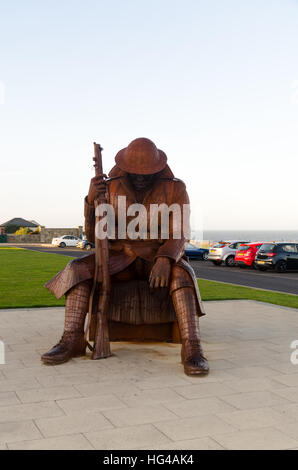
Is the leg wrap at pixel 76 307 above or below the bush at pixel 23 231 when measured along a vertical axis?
below

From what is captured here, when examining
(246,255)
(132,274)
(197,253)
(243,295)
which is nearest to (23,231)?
(197,253)

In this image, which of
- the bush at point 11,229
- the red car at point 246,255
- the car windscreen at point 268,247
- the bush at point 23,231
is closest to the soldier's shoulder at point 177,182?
the car windscreen at point 268,247

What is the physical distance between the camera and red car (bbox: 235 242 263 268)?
22547 mm

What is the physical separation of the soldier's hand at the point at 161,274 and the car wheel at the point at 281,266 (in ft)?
54.5

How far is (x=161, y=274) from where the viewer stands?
497 cm

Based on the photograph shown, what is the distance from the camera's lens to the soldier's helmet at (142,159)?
550 cm

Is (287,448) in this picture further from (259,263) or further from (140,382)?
(259,263)

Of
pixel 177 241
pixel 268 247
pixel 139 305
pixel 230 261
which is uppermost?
pixel 177 241

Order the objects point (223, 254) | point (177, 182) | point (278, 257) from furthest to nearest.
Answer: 1. point (223, 254)
2. point (278, 257)
3. point (177, 182)

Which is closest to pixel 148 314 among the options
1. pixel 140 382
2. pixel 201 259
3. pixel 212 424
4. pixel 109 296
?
pixel 109 296

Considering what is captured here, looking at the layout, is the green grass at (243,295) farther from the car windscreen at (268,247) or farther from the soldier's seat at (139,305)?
the car windscreen at (268,247)

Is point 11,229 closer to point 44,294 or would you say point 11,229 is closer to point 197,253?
point 197,253

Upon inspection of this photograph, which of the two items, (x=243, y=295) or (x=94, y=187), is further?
(x=243, y=295)

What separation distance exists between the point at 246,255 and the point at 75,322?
18.2m
